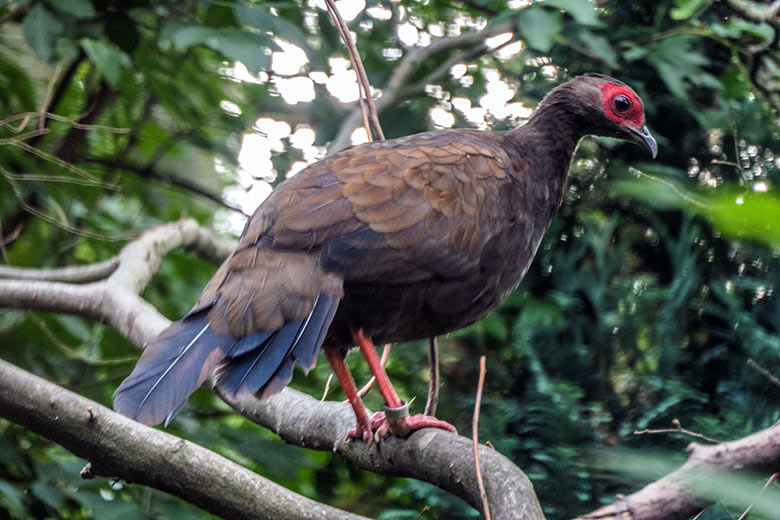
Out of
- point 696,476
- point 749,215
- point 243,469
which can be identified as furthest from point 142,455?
point 749,215

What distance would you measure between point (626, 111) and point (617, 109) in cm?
3

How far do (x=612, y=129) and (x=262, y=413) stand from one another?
1.47 meters

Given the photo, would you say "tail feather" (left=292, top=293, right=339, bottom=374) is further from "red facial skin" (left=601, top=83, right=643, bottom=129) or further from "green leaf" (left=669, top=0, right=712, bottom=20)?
"green leaf" (left=669, top=0, right=712, bottom=20)

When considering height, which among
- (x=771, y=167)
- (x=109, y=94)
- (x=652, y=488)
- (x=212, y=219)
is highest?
(x=652, y=488)

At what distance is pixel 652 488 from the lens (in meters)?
1.17

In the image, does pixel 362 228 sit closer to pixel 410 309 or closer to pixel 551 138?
pixel 410 309

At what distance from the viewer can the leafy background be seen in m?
2.71

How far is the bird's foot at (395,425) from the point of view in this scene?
7.13 feet

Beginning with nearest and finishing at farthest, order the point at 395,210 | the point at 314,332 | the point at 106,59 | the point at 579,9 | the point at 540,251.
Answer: the point at 314,332 → the point at 395,210 → the point at 579,9 → the point at 540,251 → the point at 106,59

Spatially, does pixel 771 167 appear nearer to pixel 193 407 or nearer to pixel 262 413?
pixel 262 413

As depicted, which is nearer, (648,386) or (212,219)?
(648,386)

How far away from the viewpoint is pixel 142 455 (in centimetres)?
200

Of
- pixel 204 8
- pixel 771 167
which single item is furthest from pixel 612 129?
pixel 204 8

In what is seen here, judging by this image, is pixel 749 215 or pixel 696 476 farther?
pixel 696 476
